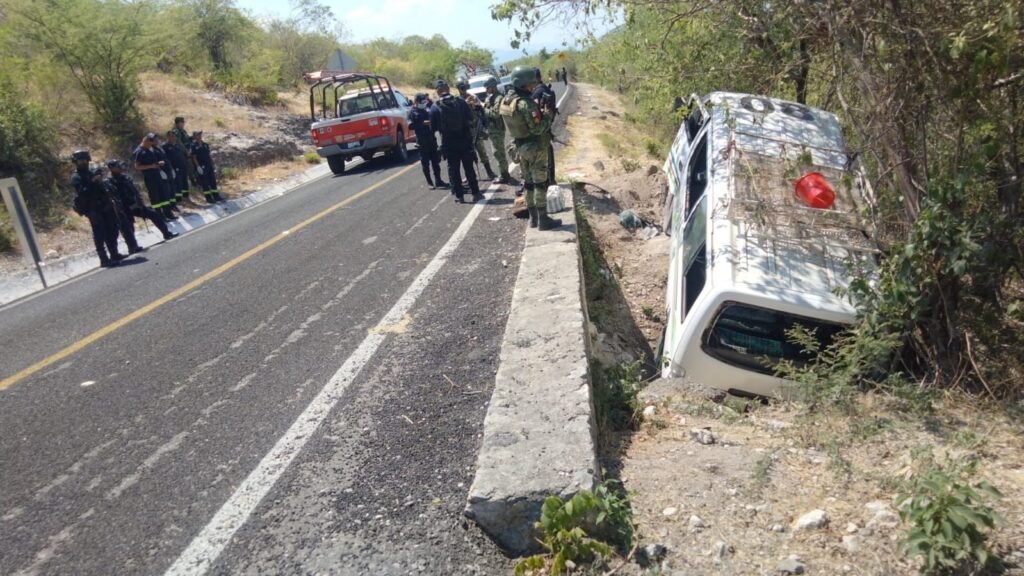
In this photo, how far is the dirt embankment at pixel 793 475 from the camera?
260 cm

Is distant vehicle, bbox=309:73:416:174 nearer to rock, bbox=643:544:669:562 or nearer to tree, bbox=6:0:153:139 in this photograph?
tree, bbox=6:0:153:139

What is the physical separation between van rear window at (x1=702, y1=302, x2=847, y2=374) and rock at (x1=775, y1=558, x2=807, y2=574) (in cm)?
227

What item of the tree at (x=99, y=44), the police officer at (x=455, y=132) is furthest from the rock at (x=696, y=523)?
the tree at (x=99, y=44)

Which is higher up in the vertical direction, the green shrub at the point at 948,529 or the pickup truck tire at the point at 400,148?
the pickup truck tire at the point at 400,148

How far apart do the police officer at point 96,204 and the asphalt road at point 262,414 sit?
208 centimetres

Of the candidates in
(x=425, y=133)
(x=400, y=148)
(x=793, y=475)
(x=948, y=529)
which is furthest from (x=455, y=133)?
(x=948, y=529)

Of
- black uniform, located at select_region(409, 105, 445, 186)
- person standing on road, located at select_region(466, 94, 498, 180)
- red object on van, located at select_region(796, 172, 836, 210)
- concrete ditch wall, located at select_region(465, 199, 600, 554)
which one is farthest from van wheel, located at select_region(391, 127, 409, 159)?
red object on van, located at select_region(796, 172, 836, 210)

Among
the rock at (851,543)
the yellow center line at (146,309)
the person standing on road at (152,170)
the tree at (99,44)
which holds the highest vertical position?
the tree at (99,44)

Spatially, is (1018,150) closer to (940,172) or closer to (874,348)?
(940,172)

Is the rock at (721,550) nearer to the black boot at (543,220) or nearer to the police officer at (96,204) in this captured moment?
the black boot at (543,220)

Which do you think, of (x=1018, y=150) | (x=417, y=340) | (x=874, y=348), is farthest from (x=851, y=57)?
(x=417, y=340)

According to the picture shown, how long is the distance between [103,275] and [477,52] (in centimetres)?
7435

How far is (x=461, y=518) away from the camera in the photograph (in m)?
2.99

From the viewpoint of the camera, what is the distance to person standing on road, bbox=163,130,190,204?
13.9 meters
